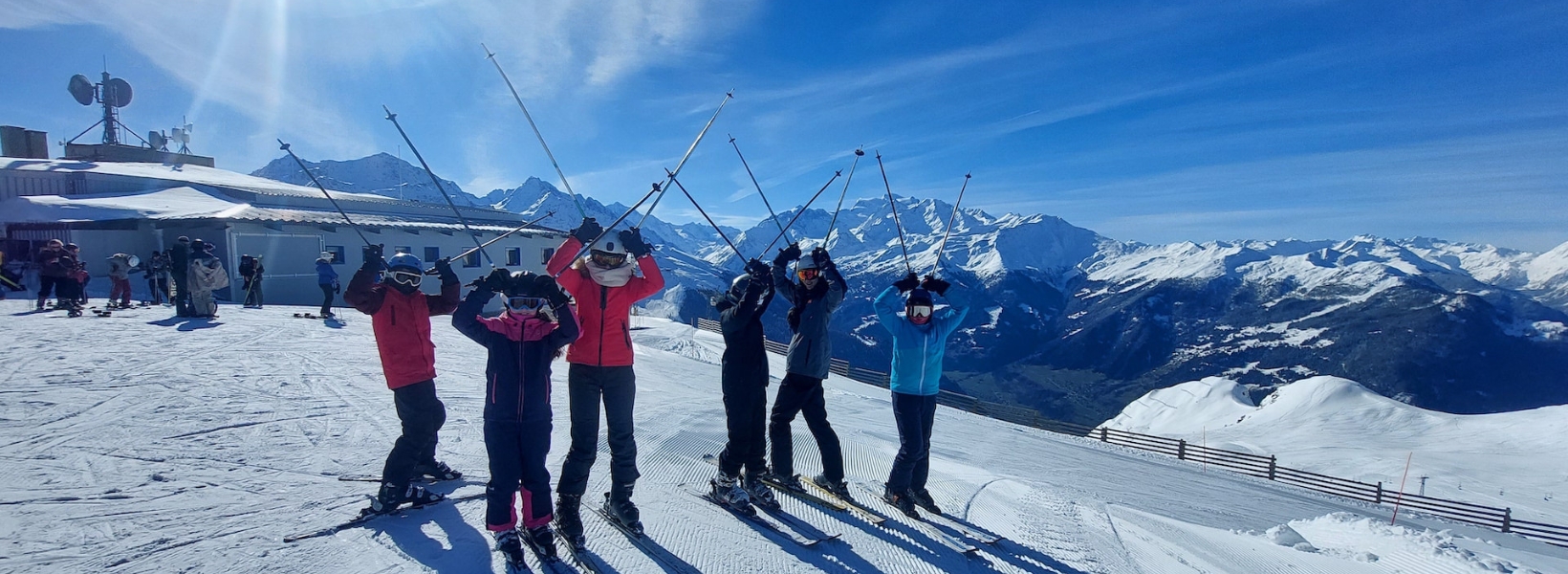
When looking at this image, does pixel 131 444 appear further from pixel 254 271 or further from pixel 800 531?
pixel 254 271

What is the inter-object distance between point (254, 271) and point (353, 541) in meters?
18.4

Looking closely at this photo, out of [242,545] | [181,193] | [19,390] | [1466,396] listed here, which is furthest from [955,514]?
[1466,396]

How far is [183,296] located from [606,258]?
1510 centimetres

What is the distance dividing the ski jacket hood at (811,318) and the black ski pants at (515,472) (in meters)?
2.05

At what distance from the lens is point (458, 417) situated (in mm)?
7758

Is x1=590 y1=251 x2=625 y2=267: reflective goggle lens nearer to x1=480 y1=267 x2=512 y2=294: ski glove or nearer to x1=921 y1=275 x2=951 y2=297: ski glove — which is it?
x1=480 y1=267 x2=512 y2=294: ski glove

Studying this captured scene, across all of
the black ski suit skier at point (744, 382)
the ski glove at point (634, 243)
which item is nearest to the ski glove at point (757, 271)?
the black ski suit skier at point (744, 382)

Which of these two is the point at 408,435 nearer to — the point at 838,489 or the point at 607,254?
the point at 607,254

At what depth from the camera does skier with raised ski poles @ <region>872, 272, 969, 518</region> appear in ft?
17.5

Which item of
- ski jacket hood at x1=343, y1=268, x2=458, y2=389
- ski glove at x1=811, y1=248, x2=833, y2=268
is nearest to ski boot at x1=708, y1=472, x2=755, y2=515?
ski glove at x1=811, y1=248, x2=833, y2=268

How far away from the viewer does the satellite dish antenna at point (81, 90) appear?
3844 cm

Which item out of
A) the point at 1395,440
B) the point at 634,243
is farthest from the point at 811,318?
the point at 1395,440

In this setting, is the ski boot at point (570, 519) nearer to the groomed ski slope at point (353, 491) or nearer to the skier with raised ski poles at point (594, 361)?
the skier with raised ski poles at point (594, 361)

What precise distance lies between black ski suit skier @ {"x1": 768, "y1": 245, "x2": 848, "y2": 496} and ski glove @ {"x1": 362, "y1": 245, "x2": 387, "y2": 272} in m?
2.73
